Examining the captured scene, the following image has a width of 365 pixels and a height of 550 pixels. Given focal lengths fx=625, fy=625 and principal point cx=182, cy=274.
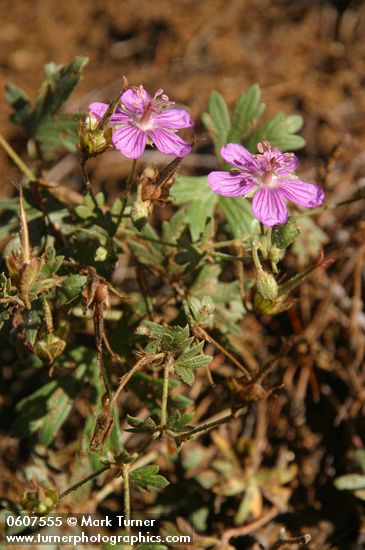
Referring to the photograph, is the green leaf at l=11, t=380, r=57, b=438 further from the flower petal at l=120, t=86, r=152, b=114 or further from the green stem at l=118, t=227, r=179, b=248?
the flower petal at l=120, t=86, r=152, b=114

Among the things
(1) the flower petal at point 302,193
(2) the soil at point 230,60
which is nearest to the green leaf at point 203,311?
(1) the flower petal at point 302,193

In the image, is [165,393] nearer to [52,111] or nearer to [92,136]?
[92,136]

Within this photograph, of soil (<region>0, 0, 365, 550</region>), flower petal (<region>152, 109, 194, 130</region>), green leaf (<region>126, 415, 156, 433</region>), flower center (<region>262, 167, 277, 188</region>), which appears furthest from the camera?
soil (<region>0, 0, 365, 550</region>)

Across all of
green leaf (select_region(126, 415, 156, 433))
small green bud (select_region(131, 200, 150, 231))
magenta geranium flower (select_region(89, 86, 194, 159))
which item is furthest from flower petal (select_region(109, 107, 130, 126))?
green leaf (select_region(126, 415, 156, 433))

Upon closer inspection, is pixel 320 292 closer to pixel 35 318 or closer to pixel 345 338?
pixel 345 338

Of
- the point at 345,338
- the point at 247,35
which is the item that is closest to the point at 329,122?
the point at 247,35
